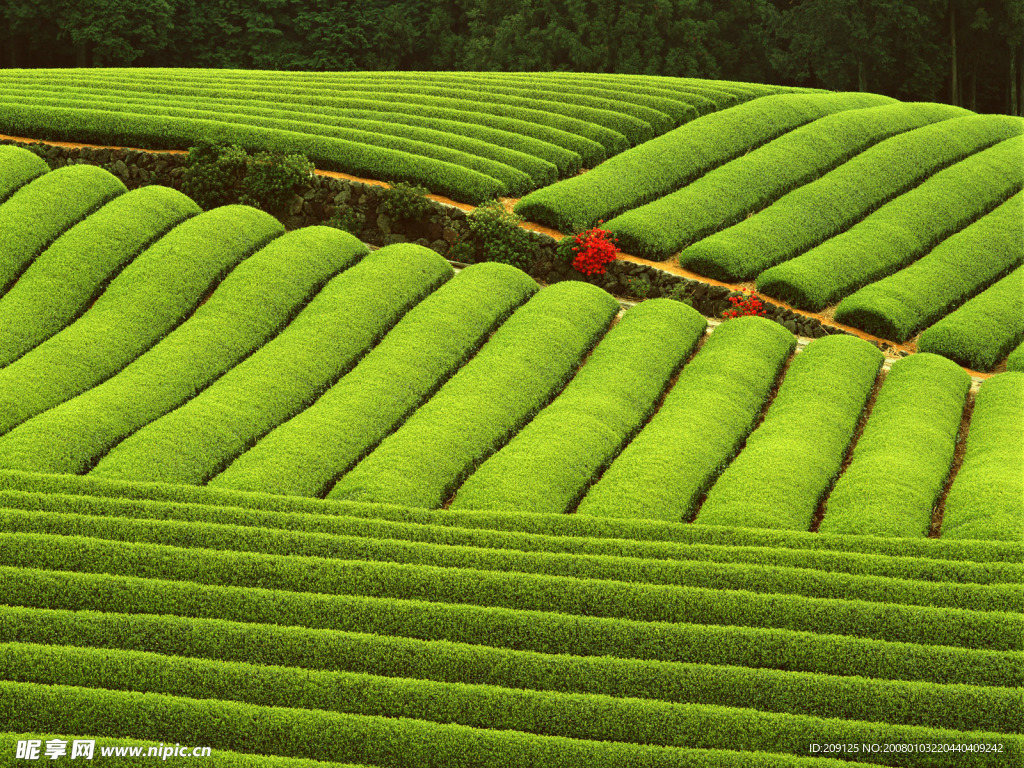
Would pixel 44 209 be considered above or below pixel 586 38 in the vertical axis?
below

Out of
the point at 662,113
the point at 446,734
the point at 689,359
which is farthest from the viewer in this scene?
the point at 662,113

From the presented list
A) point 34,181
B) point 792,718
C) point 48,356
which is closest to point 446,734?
point 792,718

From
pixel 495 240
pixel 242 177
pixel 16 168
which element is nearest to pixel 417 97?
pixel 242 177

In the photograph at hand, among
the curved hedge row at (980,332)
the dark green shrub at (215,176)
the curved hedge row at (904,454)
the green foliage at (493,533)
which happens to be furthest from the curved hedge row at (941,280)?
the dark green shrub at (215,176)

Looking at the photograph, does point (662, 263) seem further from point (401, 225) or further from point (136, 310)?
point (136, 310)

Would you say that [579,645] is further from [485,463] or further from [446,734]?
[485,463]

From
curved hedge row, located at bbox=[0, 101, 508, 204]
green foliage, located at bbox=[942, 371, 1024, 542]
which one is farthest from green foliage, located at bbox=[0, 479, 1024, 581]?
curved hedge row, located at bbox=[0, 101, 508, 204]
